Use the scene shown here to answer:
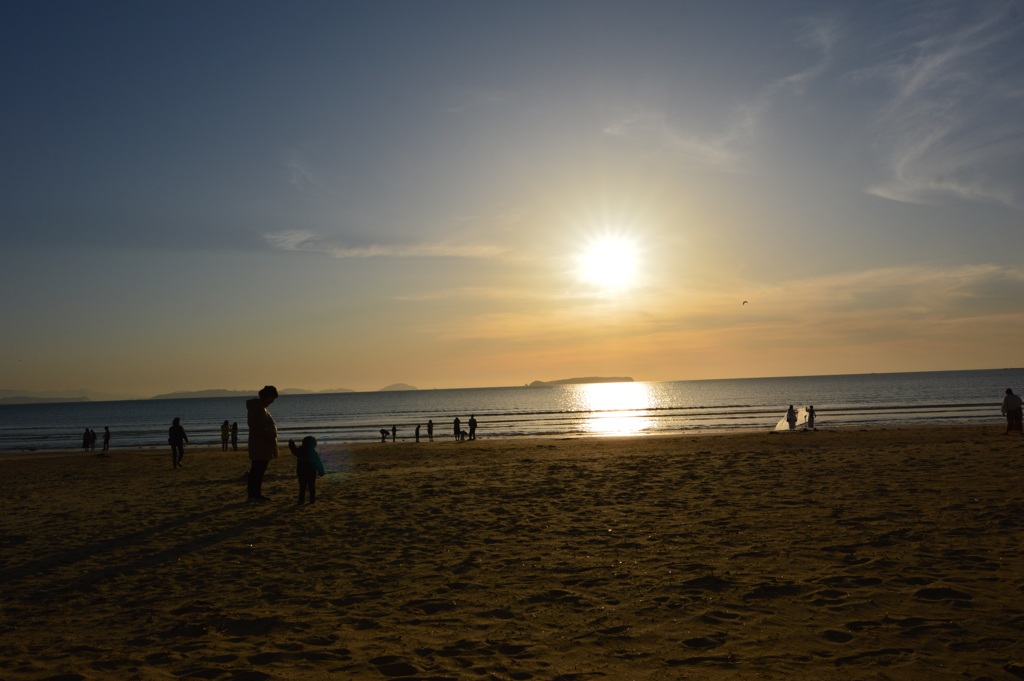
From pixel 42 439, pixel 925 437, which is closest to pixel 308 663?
pixel 925 437

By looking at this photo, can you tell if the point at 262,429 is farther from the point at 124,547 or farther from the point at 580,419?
the point at 580,419

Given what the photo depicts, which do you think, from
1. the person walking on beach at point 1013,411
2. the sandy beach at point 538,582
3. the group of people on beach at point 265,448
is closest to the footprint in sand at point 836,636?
the sandy beach at point 538,582

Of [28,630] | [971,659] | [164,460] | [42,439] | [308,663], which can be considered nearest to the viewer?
[971,659]

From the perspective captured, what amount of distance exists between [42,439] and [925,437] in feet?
216

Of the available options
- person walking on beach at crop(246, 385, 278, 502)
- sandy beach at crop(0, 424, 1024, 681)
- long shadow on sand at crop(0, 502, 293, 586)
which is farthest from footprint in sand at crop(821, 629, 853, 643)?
person walking on beach at crop(246, 385, 278, 502)

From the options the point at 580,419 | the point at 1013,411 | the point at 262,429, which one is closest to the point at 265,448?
the point at 262,429

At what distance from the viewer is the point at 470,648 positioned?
4.68 m

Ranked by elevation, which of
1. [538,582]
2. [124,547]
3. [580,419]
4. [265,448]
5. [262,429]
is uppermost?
[262,429]

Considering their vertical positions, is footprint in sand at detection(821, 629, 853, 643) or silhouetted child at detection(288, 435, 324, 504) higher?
silhouetted child at detection(288, 435, 324, 504)

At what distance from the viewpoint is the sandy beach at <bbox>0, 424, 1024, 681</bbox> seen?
442cm

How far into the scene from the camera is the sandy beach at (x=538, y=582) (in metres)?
4.42

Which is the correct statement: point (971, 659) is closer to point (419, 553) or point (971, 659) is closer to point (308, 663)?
point (308, 663)

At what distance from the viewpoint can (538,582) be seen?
6.27 metres

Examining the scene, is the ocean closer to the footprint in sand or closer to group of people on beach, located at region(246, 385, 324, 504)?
group of people on beach, located at region(246, 385, 324, 504)
